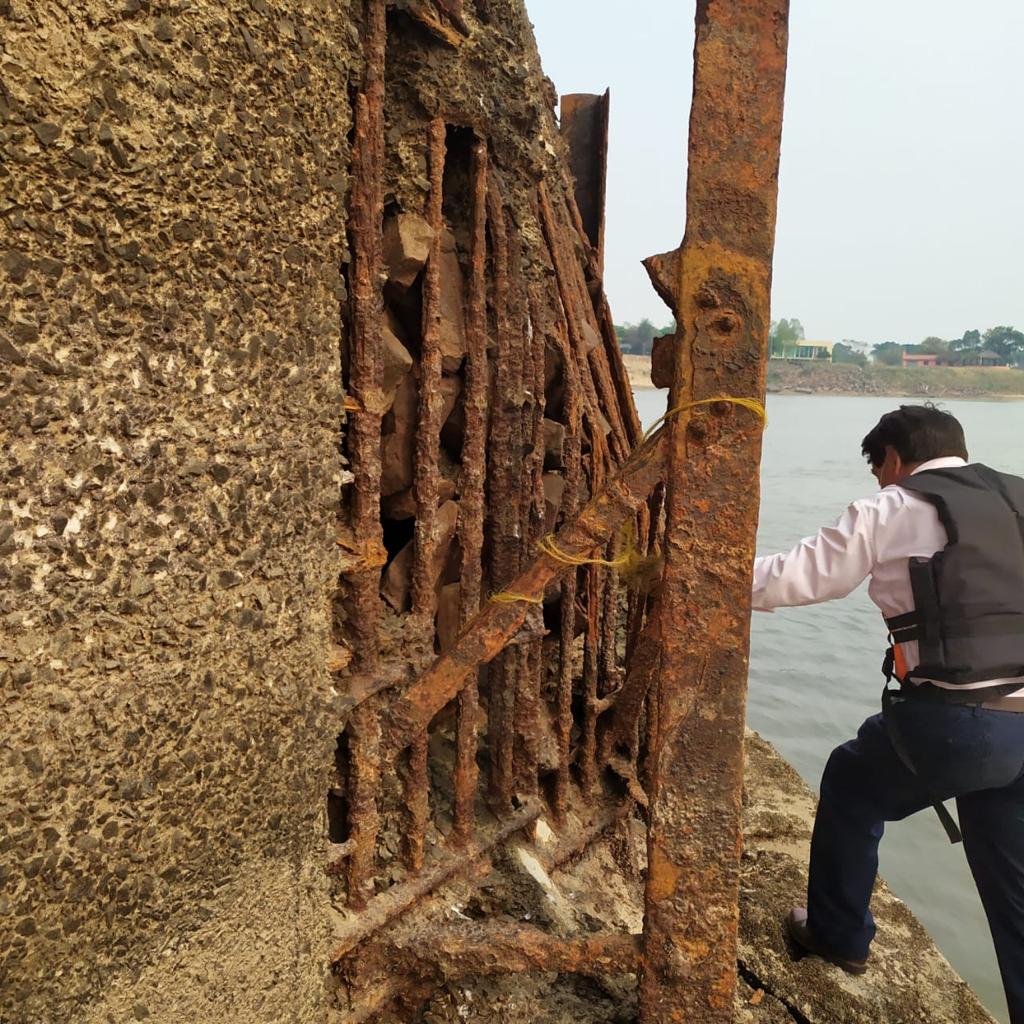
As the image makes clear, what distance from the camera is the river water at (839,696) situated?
205 inches

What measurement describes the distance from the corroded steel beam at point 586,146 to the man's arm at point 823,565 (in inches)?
79.6

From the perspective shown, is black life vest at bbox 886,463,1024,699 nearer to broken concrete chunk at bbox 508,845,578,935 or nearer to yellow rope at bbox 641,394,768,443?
yellow rope at bbox 641,394,768,443

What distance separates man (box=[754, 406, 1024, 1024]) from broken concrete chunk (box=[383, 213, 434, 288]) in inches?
46.6

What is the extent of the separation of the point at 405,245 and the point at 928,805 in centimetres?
209

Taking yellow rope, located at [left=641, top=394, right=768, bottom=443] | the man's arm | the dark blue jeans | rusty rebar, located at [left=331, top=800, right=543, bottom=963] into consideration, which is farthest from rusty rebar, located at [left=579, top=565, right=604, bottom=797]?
yellow rope, located at [left=641, top=394, right=768, bottom=443]

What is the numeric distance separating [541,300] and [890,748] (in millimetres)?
1636

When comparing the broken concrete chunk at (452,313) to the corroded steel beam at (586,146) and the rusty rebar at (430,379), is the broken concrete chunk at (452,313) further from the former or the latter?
the corroded steel beam at (586,146)

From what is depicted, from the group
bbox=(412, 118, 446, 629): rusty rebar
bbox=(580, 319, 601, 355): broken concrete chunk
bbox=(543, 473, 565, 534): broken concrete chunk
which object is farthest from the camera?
bbox=(580, 319, 601, 355): broken concrete chunk

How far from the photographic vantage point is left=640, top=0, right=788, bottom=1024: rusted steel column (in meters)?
1.42

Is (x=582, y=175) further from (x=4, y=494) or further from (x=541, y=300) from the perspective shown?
(x=4, y=494)

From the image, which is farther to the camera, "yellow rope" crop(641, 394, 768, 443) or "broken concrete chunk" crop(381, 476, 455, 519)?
"broken concrete chunk" crop(381, 476, 455, 519)

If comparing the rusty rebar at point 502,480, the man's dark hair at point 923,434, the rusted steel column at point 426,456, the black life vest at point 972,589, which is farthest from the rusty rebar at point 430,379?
the man's dark hair at point 923,434

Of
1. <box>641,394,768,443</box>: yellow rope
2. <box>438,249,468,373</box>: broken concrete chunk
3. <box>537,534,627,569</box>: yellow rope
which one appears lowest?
<box>537,534,627,569</box>: yellow rope

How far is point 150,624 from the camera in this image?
123cm
